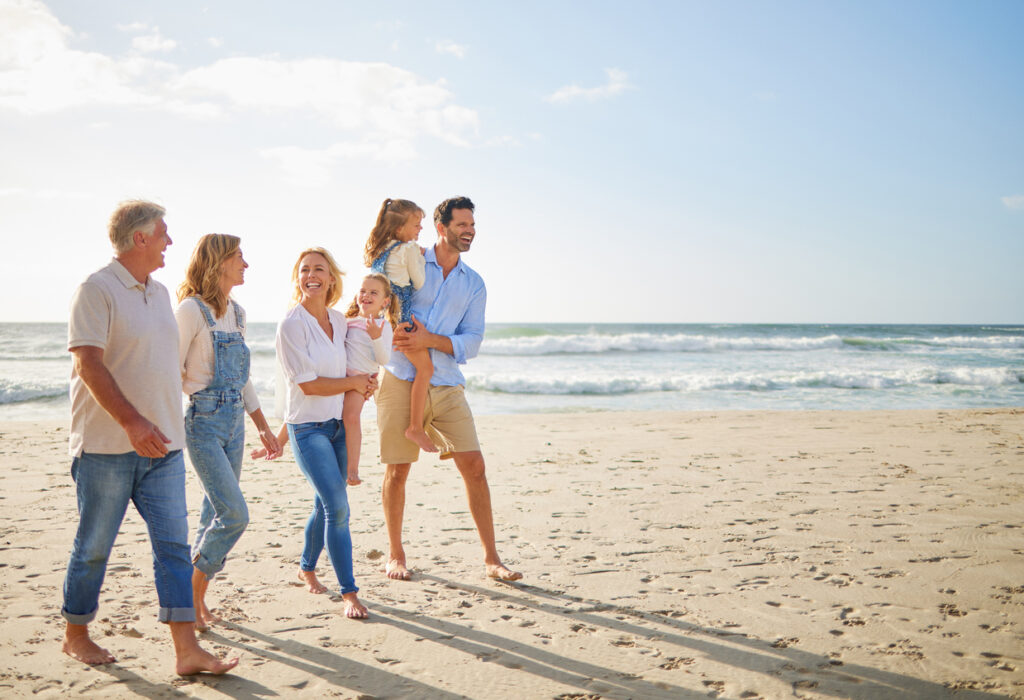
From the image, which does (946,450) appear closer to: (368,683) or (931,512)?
(931,512)

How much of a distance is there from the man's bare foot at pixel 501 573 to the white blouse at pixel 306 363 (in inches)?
50.1

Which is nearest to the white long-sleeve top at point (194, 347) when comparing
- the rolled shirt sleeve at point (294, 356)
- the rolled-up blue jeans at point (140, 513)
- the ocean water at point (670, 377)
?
the rolled shirt sleeve at point (294, 356)

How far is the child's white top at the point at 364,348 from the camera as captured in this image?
3.62 m

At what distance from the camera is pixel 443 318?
157 inches

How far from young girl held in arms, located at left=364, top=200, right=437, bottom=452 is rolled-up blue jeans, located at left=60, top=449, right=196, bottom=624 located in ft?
4.54

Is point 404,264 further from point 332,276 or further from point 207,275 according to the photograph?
point 207,275

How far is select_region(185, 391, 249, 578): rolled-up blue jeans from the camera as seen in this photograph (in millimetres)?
2979

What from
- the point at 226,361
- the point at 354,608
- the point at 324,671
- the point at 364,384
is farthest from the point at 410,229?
the point at 324,671

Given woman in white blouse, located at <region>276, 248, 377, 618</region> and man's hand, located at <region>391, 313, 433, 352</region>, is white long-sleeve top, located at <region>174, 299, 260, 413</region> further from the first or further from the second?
man's hand, located at <region>391, 313, 433, 352</region>

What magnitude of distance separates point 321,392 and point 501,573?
148 centimetres

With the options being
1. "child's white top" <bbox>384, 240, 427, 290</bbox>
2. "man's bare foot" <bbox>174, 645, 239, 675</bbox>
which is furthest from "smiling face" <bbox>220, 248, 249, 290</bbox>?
"man's bare foot" <bbox>174, 645, 239, 675</bbox>

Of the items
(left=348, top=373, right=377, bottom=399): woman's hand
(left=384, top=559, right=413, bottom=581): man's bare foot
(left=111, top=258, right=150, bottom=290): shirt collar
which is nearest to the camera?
(left=111, top=258, right=150, bottom=290): shirt collar

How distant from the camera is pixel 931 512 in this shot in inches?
205

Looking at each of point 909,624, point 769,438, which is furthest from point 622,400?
point 909,624
